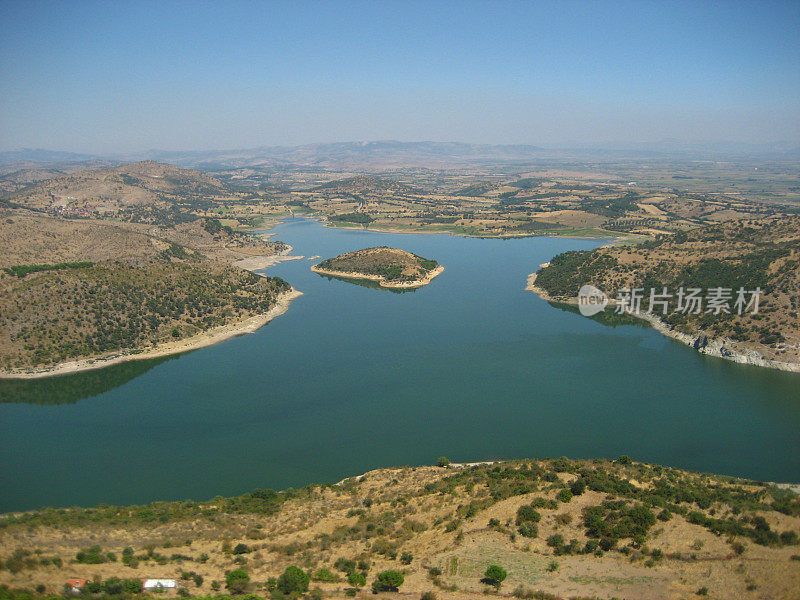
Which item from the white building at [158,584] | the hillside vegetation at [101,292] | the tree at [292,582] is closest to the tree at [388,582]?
the tree at [292,582]

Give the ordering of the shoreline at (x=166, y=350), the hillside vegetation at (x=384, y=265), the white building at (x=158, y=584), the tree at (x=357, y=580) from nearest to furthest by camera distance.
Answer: the white building at (x=158, y=584), the tree at (x=357, y=580), the shoreline at (x=166, y=350), the hillside vegetation at (x=384, y=265)

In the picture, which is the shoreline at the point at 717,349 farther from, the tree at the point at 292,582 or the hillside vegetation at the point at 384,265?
the tree at the point at 292,582

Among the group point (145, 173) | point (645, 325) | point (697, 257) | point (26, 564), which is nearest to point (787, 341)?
point (645, 325)

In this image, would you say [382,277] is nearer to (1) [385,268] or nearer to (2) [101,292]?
(1) [385,268]

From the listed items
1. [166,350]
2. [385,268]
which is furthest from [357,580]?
[385,268]

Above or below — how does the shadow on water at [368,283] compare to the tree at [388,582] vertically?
above

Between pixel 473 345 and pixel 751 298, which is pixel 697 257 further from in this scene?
pixel 473 345
